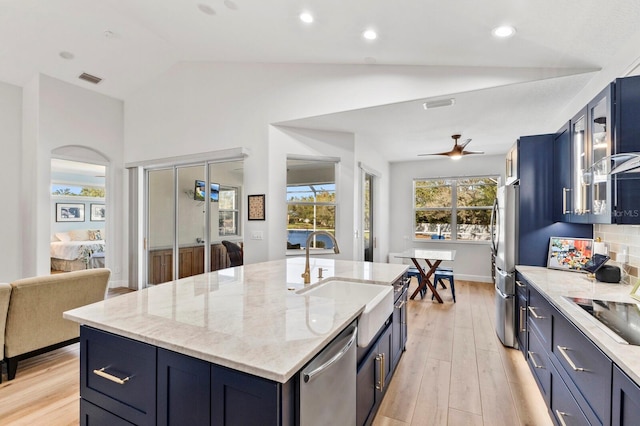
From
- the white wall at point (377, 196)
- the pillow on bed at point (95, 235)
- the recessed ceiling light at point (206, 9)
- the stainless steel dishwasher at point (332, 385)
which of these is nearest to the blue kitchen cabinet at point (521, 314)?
the stainless steel dishwasher at point (332, 385)

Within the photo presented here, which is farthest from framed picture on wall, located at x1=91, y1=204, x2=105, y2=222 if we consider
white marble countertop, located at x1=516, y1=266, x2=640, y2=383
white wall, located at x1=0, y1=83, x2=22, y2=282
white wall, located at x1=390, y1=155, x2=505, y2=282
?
white marble countertop, located at x1=516, y1=266, x2=640, y2=383

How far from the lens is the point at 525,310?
2656mm

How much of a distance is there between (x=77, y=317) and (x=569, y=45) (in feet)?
11.7

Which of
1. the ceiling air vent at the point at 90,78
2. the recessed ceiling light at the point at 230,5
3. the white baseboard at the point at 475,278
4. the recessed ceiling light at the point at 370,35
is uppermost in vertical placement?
the ceiling air vent at the point at 90,78

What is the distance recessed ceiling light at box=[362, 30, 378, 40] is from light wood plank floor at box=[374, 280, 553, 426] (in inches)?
118

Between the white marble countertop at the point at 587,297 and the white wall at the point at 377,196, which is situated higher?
the white wall at the point at 377,196

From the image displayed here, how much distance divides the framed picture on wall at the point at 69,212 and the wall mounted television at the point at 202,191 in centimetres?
503

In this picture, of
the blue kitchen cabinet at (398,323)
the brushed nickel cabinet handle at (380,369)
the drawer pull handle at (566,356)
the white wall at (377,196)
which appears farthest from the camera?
the white wall at (377,196)

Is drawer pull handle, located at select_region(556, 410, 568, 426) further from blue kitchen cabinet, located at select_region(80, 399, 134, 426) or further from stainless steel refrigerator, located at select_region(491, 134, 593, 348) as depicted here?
blue kitchen cabinet, located at select_region(80, 399, 134, 426)

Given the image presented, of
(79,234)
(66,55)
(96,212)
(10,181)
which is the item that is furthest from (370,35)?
(96,212)

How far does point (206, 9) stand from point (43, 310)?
3.15m

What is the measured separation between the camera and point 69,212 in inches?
306

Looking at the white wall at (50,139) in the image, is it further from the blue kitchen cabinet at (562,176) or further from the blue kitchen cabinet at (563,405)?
the blue kitchen cabinet at (562,176)

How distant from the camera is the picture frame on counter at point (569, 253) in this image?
2641 mm
